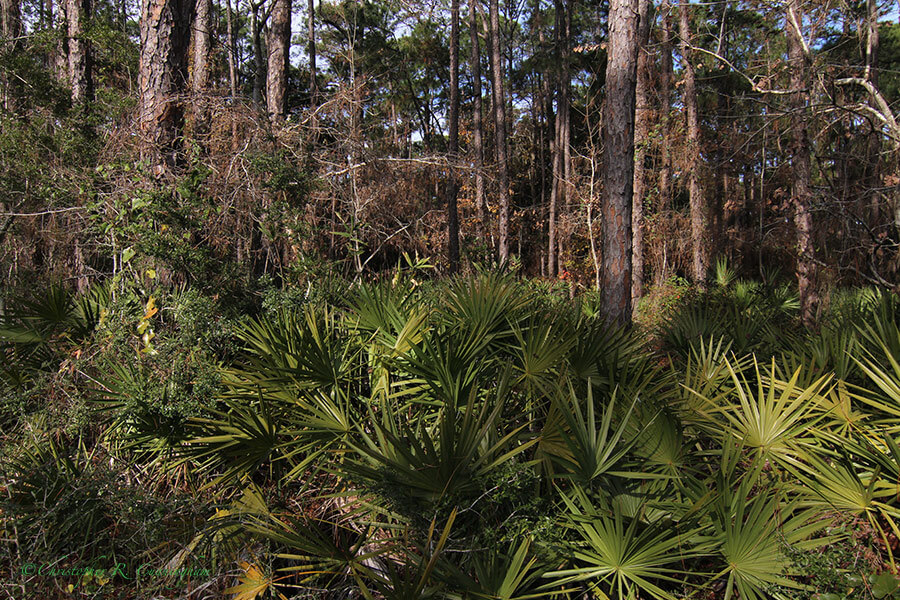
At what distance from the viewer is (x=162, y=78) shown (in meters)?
6.14

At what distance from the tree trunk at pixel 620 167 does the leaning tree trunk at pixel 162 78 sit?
4935 millimetres

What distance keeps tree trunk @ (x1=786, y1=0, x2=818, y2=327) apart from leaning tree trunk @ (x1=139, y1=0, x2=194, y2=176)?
8.74 meters

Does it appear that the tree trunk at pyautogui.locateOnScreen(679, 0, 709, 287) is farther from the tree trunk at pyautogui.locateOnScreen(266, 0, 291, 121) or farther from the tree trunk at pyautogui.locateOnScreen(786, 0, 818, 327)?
the tree trunk at pyautogui.locateOnScreen(266, 0, 291, 121)

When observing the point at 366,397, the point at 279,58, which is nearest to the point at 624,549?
the point at 366,397

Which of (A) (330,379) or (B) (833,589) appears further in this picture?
(A) (330,379)

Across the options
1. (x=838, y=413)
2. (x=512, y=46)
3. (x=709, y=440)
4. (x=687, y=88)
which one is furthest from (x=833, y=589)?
(x=512, y=46)

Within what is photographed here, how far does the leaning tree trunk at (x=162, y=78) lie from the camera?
5.98 m

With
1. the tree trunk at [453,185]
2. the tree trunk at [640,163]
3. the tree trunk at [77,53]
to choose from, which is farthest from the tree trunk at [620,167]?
the tree trunk at [77,53]

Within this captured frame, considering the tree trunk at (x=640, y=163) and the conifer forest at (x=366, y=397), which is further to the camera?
the tree trunk at (x=640, y=163)

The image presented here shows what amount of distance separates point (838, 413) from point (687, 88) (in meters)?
14.1

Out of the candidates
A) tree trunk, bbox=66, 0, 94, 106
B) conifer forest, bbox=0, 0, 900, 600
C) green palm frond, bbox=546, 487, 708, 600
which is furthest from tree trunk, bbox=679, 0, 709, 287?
tree trunk, bbox=66, 0, 94, 106

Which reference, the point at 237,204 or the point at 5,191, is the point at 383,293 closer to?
the point at 237,204

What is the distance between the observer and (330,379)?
4.03m

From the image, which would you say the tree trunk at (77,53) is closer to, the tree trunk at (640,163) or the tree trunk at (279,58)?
the tree trunk at (279,58)
